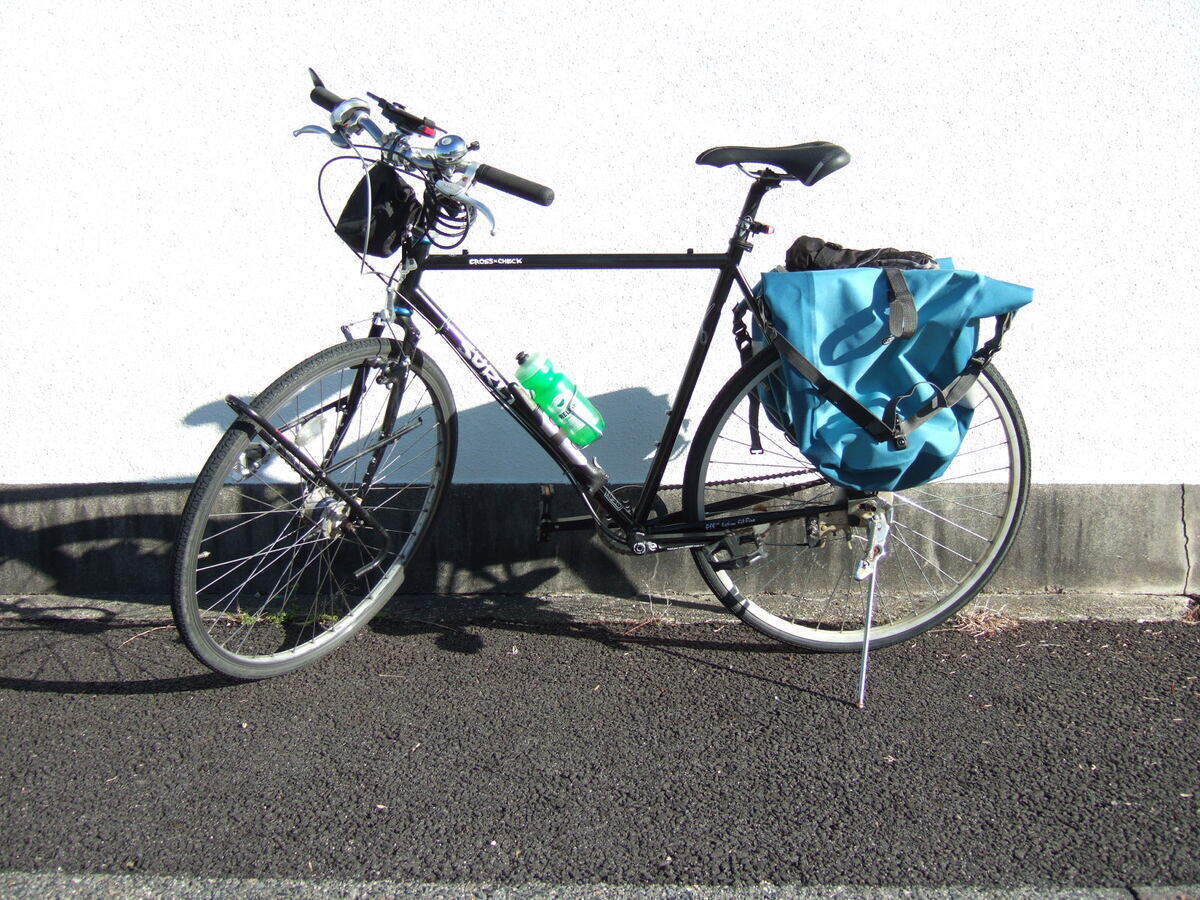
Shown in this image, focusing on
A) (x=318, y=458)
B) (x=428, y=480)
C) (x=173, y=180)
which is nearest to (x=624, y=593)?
(x=428, y=480)

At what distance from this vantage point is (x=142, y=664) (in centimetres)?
320

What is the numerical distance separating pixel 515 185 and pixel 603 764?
1.54 metres

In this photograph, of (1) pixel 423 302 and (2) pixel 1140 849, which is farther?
(1) pixel 423 302

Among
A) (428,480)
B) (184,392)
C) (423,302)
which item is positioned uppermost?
(423,302)

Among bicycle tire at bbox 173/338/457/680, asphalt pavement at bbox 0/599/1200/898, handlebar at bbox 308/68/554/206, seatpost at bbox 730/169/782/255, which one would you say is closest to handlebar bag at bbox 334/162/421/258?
handlebar at bbox 308/68/554/206

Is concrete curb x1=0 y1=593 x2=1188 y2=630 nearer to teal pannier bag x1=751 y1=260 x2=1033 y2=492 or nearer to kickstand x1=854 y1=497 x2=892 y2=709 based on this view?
kickstand x1=854 y1=497 x2=892 y2=709

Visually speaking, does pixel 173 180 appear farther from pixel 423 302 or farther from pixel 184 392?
pixel 423 302

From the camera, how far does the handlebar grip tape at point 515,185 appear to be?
2643 millimetres

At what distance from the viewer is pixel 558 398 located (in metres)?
2.97

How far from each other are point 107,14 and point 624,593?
2.72 meters

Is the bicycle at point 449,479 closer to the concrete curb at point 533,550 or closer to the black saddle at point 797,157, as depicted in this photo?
the black saddle at point 797,157

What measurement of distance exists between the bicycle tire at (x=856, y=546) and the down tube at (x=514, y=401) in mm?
388

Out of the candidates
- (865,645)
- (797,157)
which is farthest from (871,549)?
(797,157)

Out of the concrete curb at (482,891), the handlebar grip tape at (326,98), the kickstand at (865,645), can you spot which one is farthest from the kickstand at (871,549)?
the handlebar grip tape at (326,98)
